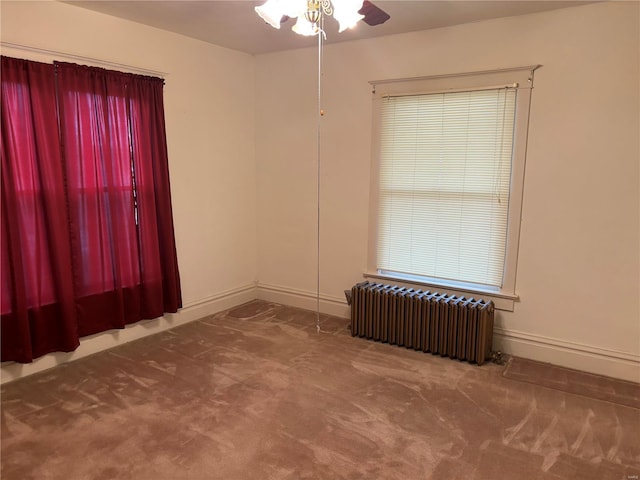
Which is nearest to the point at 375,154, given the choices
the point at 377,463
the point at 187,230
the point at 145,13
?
the point at 187,230

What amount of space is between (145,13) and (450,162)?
2.70 metres

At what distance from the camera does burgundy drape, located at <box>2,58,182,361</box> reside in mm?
3260

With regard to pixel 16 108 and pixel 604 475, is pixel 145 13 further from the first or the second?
pixel 604 475

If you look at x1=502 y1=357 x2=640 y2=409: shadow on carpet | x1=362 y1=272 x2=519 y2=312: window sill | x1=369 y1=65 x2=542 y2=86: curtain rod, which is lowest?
x1=502 y1=357 x2=640 y2=409: shadow on carpet

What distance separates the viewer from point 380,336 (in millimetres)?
3945

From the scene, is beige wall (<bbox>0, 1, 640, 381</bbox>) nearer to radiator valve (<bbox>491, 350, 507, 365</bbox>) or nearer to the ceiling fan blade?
radiator valve (<bbox>491, 350, 507, 365</bbox>)

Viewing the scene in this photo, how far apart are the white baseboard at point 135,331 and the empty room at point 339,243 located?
2 cm

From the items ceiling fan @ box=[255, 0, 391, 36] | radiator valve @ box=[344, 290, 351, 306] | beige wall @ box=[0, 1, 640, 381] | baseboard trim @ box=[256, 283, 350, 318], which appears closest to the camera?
ceiling fan @ box=[255, 0, 391, 36]

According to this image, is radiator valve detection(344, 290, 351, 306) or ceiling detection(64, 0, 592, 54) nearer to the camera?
ceiling detection(64, 0, 592, 54)

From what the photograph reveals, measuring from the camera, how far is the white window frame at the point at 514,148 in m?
3.43

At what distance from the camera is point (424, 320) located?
3721 mm

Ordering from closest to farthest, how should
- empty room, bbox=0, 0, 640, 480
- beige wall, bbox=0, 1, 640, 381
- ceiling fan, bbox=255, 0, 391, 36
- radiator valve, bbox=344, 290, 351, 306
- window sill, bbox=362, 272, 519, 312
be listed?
ceiling fan, bbox=255, 0, 391, 36, empty room, bbox=0, 0, 640, 480, beige wall, bbox=0, 1, 640, 381, window sill, bbox=362, 272, 519, 312, radiator valve, bbox=344, 290, 351, 306

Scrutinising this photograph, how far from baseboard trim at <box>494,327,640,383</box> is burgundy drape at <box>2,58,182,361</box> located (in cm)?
293

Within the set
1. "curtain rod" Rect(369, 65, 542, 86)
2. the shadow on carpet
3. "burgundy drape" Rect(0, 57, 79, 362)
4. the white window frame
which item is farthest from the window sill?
"burgundy drape" Rect(0, 57, 79, 362)
